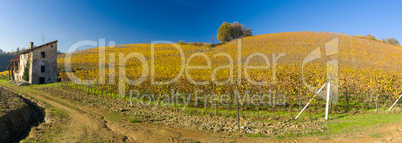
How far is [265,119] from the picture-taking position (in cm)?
1400

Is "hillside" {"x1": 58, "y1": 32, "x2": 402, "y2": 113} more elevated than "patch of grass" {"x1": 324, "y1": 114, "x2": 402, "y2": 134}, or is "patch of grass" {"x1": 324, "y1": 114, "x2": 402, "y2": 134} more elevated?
"hillside" {"x1": 58, "y1": 32, "x2": 402, "y2": 113}

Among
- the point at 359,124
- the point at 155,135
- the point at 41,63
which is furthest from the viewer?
the point at 41,63

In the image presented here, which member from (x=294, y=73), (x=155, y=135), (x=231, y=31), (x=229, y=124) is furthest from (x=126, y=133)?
(x=231, y=31)

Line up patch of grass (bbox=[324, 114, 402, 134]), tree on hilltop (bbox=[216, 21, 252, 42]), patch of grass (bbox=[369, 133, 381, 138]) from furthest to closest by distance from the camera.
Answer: tree on hilltop (bbox=[216, 21, 252, 42])
patch of grass (bbox=[324, 114, 402, 134])
patch of grass (bbox=[369, 133, 381, 138])

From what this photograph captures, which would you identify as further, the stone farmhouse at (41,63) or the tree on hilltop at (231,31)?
the tree on hilltop at (231,31)

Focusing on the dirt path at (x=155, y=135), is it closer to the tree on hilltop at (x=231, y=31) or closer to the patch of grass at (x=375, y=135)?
the patch of grass at (x=375, y=135)

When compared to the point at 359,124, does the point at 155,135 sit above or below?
below

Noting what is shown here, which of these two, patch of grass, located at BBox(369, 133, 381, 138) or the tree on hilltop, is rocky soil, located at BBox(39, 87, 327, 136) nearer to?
patch of grass, located at BBox(369, 133, 381, 138)

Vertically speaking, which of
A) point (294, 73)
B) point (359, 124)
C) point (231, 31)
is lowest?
point (359, 124)

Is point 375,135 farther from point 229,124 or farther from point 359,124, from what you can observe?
point 229,124

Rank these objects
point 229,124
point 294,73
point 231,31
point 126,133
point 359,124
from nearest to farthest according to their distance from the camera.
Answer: point 126,133 → point 359,124 → point 229,124 → point 294,73 → point 231,31

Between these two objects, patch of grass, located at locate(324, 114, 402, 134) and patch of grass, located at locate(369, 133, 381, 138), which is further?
patch of grass, located at locate(324, 114, 402, 134)

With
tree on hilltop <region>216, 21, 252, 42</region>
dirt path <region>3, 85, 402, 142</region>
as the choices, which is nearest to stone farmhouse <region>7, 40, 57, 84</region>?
dirt path <region>3, 85, 402, 142</region>

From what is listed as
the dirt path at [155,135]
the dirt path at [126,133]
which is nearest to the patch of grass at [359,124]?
the dirt path at [155,135]
